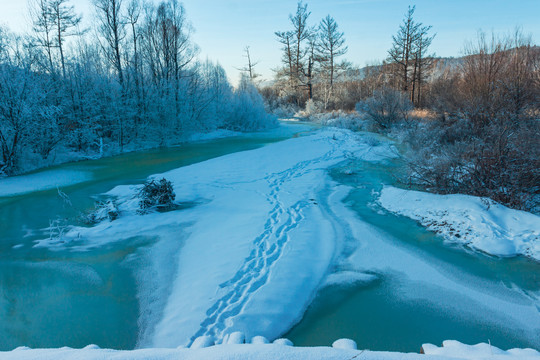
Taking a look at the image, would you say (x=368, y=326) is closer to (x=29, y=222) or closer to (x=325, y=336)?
(x=325, y=336)

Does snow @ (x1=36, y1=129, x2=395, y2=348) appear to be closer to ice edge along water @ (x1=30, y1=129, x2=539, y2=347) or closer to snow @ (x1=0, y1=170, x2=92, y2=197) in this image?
ice edge along water @ (x1=30, y1=129, x2=539, y2=347)

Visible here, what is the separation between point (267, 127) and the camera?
962 inches

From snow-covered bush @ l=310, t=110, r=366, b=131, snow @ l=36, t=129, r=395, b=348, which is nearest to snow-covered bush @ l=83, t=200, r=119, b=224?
snow @ l=36, t=129, r=395, b=348

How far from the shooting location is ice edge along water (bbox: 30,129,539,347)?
3193mm

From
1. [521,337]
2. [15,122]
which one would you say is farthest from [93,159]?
[521,337]

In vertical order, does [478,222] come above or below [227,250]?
above

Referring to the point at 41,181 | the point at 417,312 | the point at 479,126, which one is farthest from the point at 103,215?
the point at 479,126

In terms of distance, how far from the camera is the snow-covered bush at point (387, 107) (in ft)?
56.4

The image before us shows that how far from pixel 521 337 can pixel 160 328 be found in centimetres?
339

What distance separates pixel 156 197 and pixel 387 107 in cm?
1479

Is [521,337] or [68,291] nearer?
[521,337]

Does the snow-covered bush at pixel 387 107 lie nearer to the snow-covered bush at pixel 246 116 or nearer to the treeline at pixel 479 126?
the treeline at pixel 479 126

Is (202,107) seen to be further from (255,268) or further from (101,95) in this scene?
(255,268)

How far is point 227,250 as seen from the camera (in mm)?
4613
